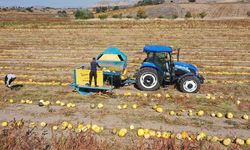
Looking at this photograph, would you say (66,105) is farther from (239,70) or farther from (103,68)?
(239,70)

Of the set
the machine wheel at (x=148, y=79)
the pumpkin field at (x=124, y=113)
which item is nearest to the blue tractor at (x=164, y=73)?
the machine wheel at (x=148, y=79)

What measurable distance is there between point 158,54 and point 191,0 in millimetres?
138991

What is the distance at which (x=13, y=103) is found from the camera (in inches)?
439

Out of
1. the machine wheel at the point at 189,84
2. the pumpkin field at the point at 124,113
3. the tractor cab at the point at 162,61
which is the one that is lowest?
the pumpkin field at the point at 124,113

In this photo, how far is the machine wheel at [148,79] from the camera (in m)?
12.0

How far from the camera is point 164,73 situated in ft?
39.9

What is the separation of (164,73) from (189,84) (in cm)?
100

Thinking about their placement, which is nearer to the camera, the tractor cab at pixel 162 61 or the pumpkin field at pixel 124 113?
the pumpkin field at pixel 124 113

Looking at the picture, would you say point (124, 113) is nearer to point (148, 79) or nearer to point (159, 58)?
point (148, 79)

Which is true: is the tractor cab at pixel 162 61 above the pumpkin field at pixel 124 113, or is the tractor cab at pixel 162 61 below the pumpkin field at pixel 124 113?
above

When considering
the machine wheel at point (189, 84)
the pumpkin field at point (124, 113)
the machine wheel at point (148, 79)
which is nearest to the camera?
the pumpkin field at point (124, 113)

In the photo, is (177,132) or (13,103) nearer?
(177,132)

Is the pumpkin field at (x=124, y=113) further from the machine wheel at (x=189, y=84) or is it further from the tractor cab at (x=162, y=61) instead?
the tractor cab at (x=162, y=61)

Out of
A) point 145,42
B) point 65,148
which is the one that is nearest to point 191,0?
point 145,42
